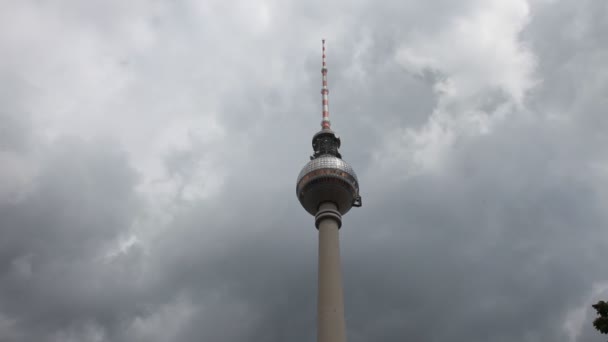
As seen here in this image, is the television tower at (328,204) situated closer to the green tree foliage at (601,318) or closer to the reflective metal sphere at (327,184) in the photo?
the reflective metal sphere at (327,184)

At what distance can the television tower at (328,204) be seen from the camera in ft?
248

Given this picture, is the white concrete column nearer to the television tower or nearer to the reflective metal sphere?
the television tower

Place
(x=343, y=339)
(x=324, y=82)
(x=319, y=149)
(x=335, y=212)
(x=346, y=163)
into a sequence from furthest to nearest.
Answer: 1. (x=324, y=82)
2. (x=319, y=149)
3. (x=346, y=163)
4. (x=335, y=212)
5. (x=343, y=339)

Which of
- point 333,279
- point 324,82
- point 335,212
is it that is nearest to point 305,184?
point 335,212

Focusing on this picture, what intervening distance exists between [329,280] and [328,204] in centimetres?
1493

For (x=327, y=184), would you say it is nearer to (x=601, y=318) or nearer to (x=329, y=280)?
(x=329, y=280)

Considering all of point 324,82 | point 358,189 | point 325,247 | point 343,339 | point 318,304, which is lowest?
→ point 343,339

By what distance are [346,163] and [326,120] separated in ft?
47.9

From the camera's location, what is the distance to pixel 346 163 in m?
94.9

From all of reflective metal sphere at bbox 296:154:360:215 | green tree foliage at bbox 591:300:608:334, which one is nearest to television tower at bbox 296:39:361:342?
reflective metal sphere at bbox 296:154:360:215

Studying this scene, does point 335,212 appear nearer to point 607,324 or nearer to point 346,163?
point 346,163

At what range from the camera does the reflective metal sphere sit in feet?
299

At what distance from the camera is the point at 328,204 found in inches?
3570

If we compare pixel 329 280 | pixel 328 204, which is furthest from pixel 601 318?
pixel 328 204
